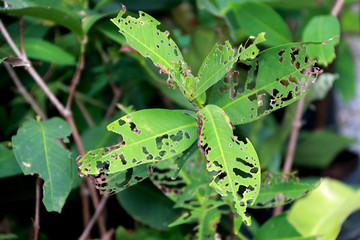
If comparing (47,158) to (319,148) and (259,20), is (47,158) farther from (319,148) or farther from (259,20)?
(319,148)

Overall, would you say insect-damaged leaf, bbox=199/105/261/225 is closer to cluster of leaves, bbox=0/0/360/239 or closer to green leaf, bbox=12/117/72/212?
cluster of leaves, bbox=0/0/360/239

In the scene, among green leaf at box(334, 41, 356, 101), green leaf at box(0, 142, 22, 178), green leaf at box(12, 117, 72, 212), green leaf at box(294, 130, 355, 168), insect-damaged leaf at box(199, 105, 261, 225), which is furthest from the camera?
green leaf at box(334, 41, 356, 101)

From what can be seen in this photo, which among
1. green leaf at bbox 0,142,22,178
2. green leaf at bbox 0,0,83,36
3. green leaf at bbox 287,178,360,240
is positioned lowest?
green leaf at bbox 287,178,360,240

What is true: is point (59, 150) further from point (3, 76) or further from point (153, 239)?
point (3, 76)

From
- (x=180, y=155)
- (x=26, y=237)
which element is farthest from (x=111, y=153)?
(x=26, y=237)

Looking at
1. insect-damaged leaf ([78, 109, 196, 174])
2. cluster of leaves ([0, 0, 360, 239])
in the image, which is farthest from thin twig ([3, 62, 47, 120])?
insect-damaged leaf ([78, 109, 196, 174])

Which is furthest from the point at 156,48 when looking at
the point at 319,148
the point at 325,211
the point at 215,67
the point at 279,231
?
the point at 319,148
